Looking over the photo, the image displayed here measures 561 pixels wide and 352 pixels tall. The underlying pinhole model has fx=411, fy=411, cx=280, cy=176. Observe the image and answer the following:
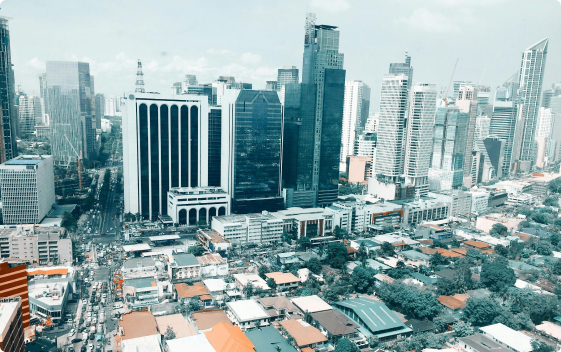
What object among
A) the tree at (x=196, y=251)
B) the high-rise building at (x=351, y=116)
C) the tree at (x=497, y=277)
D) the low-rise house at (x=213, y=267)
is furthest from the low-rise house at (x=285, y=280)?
the high-rise building at (x=351, y=116)

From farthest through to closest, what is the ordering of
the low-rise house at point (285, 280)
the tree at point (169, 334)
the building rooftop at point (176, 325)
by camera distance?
the low-rise house at point (285, 280) < the building rooftop at point (176, 325) < the tree at point (169, 334)

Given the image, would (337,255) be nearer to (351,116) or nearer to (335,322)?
(335,322)

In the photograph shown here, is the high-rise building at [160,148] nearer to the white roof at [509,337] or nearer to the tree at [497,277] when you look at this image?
the tree at [497,277]

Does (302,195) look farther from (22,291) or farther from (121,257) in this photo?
(22,291)

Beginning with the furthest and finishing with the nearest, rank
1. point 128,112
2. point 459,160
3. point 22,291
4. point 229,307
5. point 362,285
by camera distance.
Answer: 1. point 459,160
2. point 128,112
3. point 362,285
4. point 229,307
5. point 22,291

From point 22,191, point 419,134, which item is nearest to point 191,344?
point 22,191

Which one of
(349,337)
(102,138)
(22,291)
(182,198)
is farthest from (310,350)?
(102,138)
